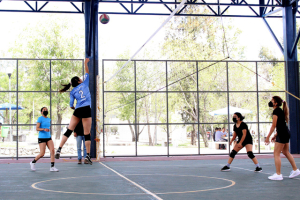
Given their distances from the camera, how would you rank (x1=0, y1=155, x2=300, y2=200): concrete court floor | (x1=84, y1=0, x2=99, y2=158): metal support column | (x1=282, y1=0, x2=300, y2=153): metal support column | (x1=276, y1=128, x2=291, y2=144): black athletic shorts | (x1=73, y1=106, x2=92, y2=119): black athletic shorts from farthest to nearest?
(x1=282, y1=0, x2=300, y2=153): metal support column → (x1=84, y1=0, x2=99, y2=158): metal support column → (x1=73, y1=106, x2=92, y2=119): black athletic shorts → (x1=276, y1=128, x2=291, y2=144): black athletic shorts → (x1=0, y1=155, x2=300, y2=200): concrete court floor

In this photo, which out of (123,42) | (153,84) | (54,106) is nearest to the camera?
(54,106)

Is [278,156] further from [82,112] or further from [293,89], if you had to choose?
[293,89]

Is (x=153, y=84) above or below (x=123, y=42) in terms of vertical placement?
below

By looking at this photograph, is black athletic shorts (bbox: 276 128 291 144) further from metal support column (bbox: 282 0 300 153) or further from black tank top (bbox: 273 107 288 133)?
metal support column (bbox: 282 0 300 153)

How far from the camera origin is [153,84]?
34.6m

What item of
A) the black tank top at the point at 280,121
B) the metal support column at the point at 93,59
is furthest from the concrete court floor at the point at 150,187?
the metal support column at the point at 93,59

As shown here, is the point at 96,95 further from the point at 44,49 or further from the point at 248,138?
the point at 44,49

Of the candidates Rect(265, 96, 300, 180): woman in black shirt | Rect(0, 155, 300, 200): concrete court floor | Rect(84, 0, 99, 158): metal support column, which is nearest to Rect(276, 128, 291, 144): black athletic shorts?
Rect(265, 96, 300, 180): woman in black shirt

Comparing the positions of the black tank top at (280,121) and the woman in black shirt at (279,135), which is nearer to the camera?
the woman in black shirt at (279,135)

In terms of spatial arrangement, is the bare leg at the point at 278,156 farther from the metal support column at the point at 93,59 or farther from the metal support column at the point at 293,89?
the metal support column at the point at 293,89

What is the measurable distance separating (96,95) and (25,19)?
86.2 ft

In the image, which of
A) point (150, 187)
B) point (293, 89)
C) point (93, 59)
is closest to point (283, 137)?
point (150, 187)

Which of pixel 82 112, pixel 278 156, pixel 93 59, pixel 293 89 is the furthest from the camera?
pixel 293 89

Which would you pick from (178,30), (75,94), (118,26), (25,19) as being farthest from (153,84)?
(75,94)
